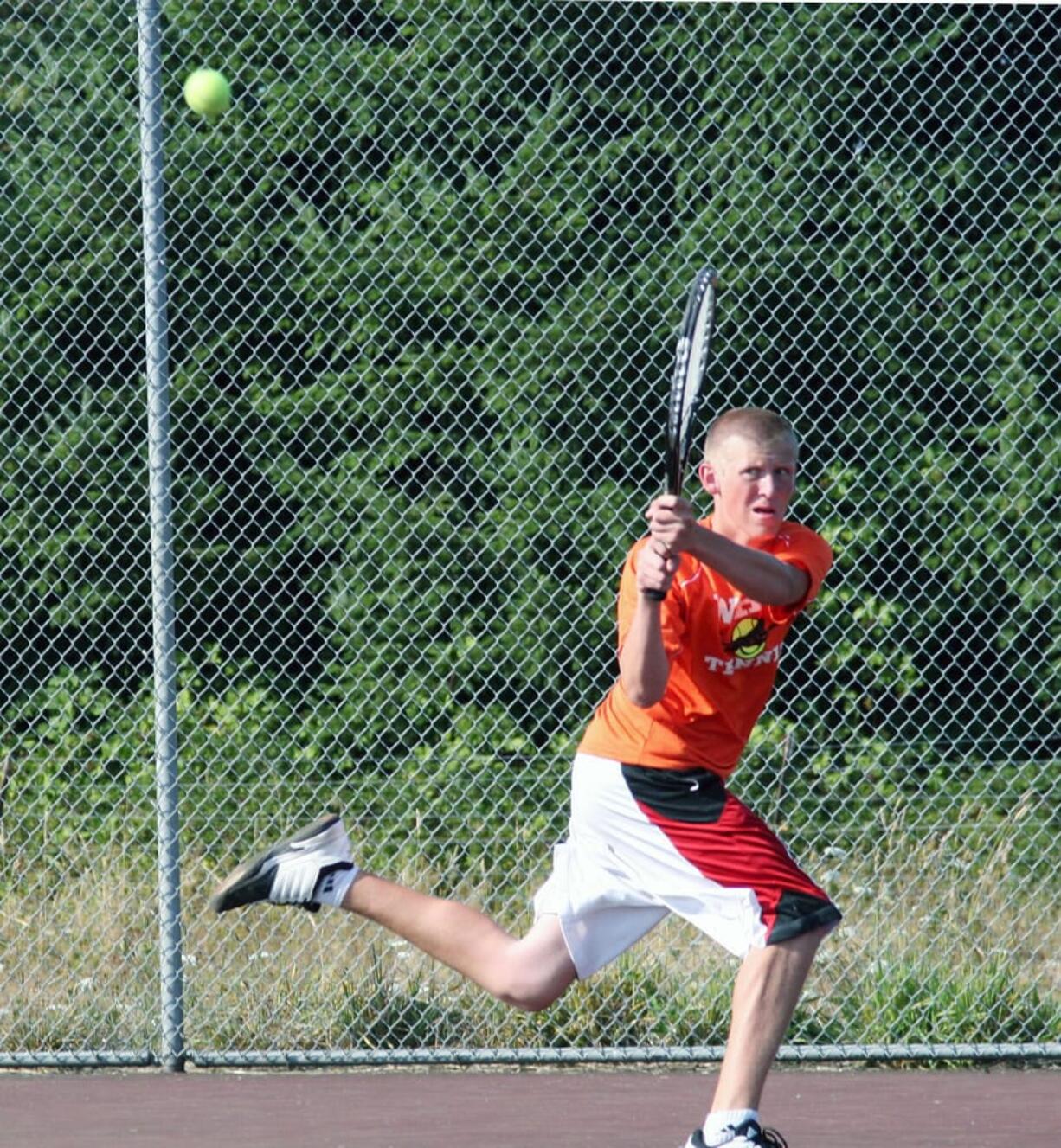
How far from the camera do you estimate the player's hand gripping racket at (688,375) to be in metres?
3.79

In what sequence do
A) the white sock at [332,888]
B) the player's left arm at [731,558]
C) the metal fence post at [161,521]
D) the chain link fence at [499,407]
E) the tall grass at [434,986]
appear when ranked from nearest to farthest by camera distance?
1. the player's left arm at [731,558]
2. the white sock at [332,888]
3. the metal fence post at [161,521]
4. the tall grass at [434,986]
5. the chain link fence at [499,407]

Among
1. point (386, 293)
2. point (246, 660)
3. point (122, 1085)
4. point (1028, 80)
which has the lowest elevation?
point (122, 1085)

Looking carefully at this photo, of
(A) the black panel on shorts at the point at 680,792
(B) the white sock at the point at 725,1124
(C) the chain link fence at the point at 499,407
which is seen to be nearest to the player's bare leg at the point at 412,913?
(A) the black panel on shorts at the point at 680,792

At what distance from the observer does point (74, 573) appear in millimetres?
7371

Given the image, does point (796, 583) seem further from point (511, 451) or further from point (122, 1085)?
point (511, 451)

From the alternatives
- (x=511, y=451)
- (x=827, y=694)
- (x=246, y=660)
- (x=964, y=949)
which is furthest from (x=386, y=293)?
(x=964, y=949)

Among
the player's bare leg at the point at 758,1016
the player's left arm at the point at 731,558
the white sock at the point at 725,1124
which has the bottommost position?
the white sock at the point at 725,1124

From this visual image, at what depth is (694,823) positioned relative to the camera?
401 centimetres

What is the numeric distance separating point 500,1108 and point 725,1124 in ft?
4.80

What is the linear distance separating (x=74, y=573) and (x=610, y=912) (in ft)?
12.2

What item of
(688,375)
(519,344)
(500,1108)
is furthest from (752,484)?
(519,344)

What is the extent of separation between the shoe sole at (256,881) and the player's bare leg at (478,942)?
0.14m

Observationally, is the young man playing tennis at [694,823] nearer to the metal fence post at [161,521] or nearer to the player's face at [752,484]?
the player's face at [752,484]

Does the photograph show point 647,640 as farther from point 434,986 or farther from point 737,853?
point 434,986
